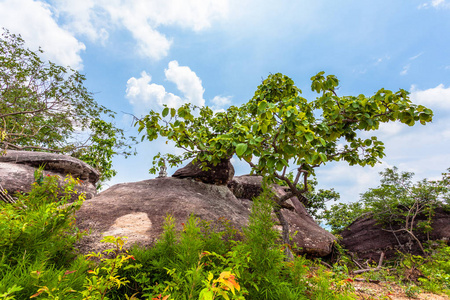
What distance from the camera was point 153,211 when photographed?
575 centimetres

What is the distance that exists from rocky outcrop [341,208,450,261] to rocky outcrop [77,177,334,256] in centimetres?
389

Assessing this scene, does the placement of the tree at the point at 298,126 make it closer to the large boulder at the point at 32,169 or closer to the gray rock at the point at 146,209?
the gray rock at the point at 146,209

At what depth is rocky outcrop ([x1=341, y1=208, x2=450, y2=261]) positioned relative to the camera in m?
10.8

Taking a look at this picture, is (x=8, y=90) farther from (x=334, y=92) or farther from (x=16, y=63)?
(x=334, y=92)

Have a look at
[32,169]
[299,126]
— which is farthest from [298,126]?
[32,169]

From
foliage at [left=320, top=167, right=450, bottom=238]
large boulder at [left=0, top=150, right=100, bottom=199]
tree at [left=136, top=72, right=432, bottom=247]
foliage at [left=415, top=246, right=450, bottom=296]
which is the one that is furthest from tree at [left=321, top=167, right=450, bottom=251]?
large boulder at [left=0, top=150, right=100, bottom=199]

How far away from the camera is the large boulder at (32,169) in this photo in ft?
22.1

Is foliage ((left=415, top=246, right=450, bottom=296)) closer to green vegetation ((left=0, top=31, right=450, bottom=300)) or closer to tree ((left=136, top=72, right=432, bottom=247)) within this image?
green vegetation ((left=0, top=31, right=450, bottom=300))

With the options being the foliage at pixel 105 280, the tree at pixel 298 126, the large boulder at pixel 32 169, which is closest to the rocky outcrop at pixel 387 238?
the tree at pixel 298 126

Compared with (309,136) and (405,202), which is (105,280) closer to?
(309,136)

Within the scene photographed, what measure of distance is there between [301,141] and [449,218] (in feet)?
43.7

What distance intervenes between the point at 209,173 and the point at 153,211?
134 inches

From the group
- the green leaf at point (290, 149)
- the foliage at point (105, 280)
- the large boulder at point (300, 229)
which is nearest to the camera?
the foliage at point (105, 280)

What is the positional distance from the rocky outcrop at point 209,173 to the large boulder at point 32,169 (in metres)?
3.30
